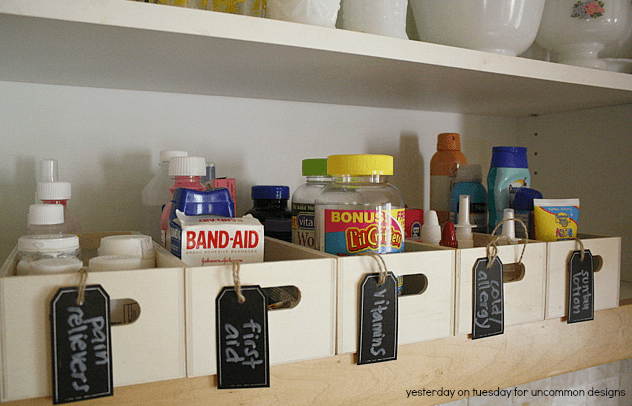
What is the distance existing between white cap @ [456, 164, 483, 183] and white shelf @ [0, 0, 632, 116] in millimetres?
149

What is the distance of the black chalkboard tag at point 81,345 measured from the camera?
0.47m

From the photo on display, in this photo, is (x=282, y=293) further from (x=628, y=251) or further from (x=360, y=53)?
(x=628, y=251)

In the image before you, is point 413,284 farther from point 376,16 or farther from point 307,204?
point 376,16

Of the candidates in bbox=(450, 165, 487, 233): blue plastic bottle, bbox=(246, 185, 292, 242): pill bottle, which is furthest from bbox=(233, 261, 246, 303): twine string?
bbox=(450, 165, 487, 233): blue plastic bottle

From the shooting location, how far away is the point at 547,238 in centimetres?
79

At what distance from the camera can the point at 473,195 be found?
917mm

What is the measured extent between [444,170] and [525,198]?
0.73 ft

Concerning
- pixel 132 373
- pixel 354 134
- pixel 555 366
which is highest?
pixel 354 134

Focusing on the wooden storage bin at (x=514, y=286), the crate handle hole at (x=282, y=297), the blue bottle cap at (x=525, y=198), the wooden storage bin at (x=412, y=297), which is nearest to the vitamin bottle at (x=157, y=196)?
the crate handle hole at (x=282, y=297)

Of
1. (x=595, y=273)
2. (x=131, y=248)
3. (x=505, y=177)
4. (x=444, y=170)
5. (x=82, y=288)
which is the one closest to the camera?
(x=82, y=288)

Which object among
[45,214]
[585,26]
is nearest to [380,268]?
[45,214]

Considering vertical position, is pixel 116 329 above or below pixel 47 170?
below

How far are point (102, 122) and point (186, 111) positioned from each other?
0.49ft

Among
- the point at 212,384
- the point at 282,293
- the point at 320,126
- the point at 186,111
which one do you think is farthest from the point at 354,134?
the point at 212,384
